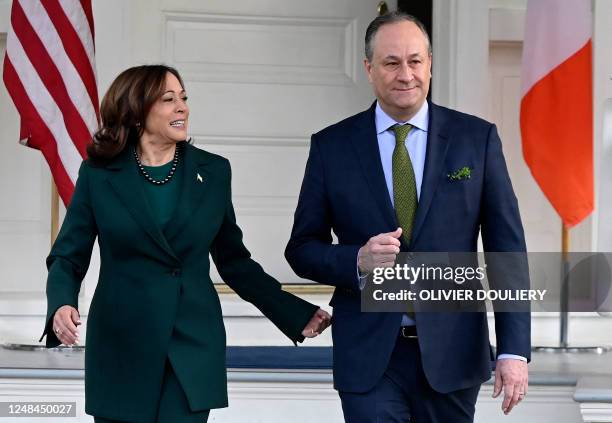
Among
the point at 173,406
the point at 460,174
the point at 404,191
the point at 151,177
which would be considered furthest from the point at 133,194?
the point at 460,174

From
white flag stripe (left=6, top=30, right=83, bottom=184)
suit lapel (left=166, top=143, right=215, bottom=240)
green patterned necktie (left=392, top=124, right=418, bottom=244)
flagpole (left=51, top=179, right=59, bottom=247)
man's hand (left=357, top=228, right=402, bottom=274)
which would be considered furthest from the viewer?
flagpole (left=51, top=179, right=59, bottom=247)

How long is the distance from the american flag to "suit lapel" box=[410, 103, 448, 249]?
244cm

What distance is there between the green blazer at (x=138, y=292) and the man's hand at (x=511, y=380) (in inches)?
30.7

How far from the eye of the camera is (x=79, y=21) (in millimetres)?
5621

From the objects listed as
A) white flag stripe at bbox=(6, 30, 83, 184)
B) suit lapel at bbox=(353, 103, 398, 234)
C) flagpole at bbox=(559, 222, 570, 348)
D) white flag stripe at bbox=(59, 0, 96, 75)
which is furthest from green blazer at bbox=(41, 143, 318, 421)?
flagpole at bbox=(559, 222, 570, 348)

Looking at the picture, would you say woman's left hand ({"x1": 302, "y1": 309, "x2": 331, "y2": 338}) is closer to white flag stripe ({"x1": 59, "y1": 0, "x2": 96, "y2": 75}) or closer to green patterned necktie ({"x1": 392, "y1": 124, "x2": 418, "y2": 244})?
green patterned necktie ({"x1": 392, "y1": 124, "x2": 418, "y2": 244})

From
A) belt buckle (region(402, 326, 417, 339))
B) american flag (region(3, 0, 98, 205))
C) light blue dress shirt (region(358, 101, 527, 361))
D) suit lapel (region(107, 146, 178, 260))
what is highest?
american flag (region(3, 0, 98, 205))

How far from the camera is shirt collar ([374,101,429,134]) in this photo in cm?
347

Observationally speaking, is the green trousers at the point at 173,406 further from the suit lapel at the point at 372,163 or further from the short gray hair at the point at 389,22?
the short gray hair at the point at 389,22

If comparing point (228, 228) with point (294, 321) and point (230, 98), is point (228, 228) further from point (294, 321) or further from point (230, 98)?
point (230, 98)

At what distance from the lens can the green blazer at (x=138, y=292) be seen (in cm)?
346

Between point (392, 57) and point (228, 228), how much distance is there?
0.74 metres

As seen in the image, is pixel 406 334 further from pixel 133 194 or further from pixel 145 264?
pixel 133 194

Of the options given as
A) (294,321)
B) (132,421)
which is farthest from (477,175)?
(132,421)
